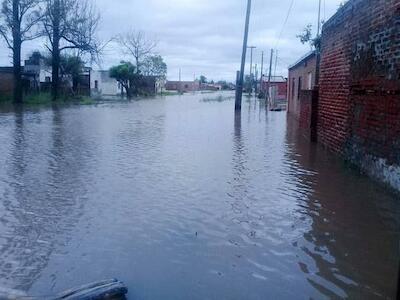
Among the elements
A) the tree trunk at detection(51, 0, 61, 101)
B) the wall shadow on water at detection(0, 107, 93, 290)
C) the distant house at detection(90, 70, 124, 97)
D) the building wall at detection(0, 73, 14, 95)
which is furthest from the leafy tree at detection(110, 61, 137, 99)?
the wall shadow on water at detection(0, 107, 93, 290)

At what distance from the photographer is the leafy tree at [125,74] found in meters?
67.7

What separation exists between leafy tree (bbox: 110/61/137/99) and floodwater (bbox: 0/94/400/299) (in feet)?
188

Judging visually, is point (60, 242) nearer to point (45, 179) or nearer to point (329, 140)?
point (45, 179)

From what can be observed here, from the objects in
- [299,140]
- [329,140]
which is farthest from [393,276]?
[299,140]

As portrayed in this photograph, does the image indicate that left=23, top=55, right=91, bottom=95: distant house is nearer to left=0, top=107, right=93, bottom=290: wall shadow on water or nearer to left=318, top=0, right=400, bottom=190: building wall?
left=0, top=107, right=93, bottom=290: wall shadow on water

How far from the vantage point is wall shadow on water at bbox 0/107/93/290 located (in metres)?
4.85

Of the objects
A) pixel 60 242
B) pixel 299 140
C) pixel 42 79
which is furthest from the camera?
pixel 42 79

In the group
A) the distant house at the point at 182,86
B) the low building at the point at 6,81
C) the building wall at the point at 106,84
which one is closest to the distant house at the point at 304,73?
the low building at the point at 6,81

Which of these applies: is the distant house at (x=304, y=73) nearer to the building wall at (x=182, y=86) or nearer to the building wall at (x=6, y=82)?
the building wall at (x=6, y=82)

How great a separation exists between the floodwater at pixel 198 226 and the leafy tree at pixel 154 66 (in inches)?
2963

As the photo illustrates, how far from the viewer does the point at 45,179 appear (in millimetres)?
8719

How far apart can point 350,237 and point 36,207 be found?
13.8 feet

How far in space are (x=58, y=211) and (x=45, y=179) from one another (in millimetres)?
2226

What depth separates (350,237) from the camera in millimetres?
5656
